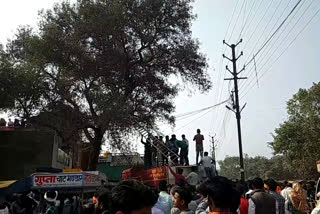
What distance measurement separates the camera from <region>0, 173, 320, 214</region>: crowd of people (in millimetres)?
2605

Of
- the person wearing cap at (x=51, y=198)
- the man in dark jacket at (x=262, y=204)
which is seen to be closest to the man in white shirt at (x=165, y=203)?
the man in dark jacket at (x=262, y=204)

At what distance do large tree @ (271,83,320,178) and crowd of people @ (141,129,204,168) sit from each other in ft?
71.5

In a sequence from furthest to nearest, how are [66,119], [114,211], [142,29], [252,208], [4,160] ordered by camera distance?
[4,160], [142,29], [66,119], [252,208], [114,211]

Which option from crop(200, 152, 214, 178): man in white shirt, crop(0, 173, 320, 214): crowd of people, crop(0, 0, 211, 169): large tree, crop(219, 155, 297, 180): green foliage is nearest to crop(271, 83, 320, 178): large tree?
crop(219, 155, 297, 180): green foliage

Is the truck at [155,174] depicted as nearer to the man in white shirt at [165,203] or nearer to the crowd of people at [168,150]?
the crowd of people at [168,150]

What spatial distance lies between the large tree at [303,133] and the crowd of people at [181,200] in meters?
29.3

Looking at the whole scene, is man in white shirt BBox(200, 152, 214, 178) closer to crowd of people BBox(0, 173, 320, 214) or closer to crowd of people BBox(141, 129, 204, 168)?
crowd of people BBox(141, 129, 204, 168)

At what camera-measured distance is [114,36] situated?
19922 millimetres

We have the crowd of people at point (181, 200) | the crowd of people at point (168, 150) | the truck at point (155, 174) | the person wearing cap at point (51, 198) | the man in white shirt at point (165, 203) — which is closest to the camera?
the crowd of people at point (181, 200)

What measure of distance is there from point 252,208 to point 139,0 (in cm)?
1667

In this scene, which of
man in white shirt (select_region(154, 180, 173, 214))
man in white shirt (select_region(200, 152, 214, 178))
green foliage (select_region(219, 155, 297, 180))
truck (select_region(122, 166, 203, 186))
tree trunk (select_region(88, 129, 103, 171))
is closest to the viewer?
man in white shirt (select_region(154, 180, 173, 214))

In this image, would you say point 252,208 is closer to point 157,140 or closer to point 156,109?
point 157,140

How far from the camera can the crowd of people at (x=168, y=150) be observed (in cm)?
1844

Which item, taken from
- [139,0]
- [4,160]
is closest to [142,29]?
[139,0]
